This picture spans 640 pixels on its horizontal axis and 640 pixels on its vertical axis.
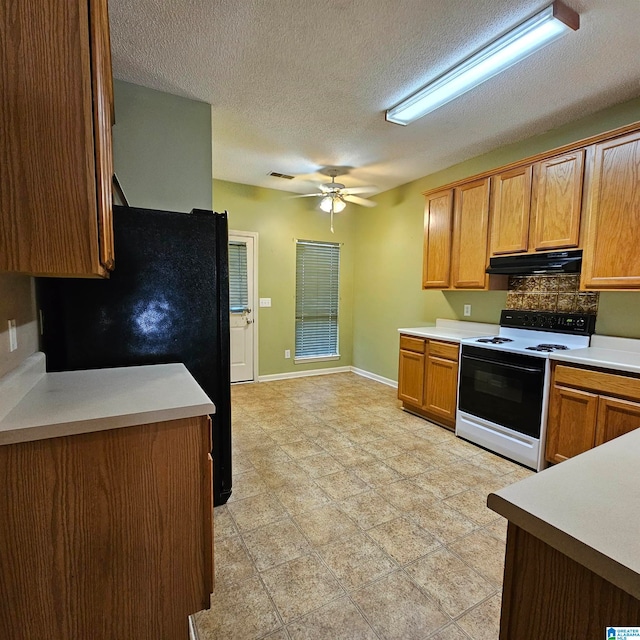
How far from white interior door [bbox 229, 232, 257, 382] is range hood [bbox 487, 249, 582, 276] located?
303 centimetres

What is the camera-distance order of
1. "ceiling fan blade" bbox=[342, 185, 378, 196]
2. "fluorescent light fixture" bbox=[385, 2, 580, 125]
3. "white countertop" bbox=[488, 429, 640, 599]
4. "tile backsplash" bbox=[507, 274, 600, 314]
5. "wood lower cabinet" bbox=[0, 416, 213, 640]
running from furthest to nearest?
"ceiling fan blade" bbox=[342, 185, 378, 196], "tile backsplash" bbox=[507, 274, 600, 314], "fluorescent light fixture" bbox=[385, 2, 580, 125], "wood lower cabinet" bbox=[0, 416, 213, 640], "white countertop" bbox=[488, 429, 640, 599]

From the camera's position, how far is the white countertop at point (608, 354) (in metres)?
2.19

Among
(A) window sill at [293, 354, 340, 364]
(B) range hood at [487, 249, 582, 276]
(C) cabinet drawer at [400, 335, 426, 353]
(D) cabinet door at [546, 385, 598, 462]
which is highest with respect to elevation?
(B) range hood at [487, 249, 582, 276]

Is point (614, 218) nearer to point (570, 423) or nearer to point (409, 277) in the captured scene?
point (570, 423)

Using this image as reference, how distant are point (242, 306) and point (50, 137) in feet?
12.9

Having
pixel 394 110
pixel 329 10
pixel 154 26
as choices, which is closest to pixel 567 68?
pixel 394 110

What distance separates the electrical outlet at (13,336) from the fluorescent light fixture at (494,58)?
8.73ft

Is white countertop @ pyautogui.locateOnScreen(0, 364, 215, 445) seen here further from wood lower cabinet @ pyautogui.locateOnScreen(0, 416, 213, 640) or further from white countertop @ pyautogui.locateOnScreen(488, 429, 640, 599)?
white countertop @ pyautogui.locateOnScreen(488, 429, 640, 599)

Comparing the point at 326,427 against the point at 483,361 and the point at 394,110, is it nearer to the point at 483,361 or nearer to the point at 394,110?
the point at 483,361

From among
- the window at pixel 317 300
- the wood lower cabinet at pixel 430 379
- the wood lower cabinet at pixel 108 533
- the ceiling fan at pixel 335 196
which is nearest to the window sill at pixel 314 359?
the window at pixel 317 300

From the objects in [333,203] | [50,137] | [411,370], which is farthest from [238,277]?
[50,137]

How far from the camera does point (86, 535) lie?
1.09 m

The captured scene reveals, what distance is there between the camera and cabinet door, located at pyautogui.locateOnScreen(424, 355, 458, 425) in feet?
10.8

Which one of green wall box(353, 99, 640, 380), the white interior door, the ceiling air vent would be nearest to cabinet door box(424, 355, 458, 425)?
green wall box(353, 99, 640, 380)
